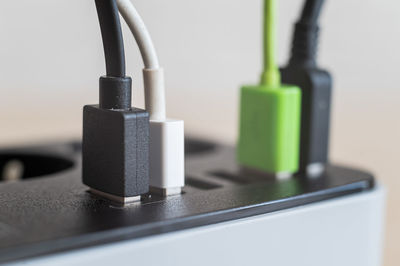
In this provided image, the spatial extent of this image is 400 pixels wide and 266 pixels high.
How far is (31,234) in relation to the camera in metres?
0.29

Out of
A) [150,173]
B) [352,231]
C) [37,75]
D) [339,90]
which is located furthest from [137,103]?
[339,90]

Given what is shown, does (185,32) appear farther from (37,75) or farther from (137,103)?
(137,103)

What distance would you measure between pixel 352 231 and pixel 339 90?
529 mm

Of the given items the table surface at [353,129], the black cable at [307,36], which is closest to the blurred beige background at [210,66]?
the table surface at [353,129]

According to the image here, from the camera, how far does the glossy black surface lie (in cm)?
29

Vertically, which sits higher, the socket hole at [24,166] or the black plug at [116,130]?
the black plug at [116,130]

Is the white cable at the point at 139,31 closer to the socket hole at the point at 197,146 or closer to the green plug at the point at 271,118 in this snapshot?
the green plug at the point at 271,118

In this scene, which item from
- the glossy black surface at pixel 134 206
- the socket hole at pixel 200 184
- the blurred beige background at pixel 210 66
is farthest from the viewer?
the blurred beige background at pixel 210 66

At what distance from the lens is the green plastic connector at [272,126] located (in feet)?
1.38

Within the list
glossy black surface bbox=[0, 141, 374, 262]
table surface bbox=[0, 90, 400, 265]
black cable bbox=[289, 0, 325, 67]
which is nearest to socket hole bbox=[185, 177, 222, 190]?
glossy black surface bbox=[0, 141, 374, 262]

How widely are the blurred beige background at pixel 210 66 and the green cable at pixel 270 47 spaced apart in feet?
1.03

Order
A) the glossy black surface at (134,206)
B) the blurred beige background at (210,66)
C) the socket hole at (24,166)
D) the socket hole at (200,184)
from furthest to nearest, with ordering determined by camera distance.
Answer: the blurred beige background at (210,66), the socket hole at (24,166), the socket hole at (200,184), the glossy black surface at (134,206)

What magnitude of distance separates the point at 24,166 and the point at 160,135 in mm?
216

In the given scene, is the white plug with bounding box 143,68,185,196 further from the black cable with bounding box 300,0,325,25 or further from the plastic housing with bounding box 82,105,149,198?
the black cable with bounding box 300,0,325,25
